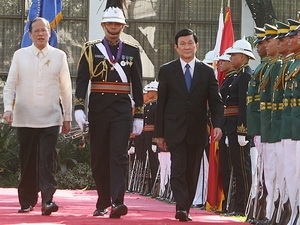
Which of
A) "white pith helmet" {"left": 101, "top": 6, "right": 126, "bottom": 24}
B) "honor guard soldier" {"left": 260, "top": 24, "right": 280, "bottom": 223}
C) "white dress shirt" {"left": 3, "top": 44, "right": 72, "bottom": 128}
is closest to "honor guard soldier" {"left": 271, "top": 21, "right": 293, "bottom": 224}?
"honor guard soldier" {"left": 260, "top": 24, "right": 280, "bottom": 223}

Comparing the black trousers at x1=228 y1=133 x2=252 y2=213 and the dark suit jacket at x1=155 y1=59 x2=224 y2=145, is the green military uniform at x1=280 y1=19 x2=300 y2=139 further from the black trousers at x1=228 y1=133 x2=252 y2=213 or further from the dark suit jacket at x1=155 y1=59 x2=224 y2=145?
the black trousers at x1=228 y1=133 x2=252 y2=213

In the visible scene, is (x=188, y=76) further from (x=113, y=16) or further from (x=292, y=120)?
(x=292, y=120)

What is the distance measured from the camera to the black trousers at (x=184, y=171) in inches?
472

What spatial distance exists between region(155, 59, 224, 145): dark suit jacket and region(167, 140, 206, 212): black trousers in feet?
0.31

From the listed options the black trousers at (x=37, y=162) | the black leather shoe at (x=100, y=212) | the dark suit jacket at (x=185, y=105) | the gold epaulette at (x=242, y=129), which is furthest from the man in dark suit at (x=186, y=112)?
the gold epaulette at (x=242, y=129)

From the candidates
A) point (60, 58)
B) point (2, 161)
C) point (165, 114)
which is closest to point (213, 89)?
point (165, 114)

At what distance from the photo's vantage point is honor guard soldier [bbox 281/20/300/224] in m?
10.8

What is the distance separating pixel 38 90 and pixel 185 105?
5.36 feet

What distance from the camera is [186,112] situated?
12242 mm

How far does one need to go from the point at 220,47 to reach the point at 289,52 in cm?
589

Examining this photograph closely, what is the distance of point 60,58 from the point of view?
41.2 feet

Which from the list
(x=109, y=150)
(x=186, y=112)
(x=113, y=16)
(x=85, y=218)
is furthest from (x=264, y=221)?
(x=113, y=16)

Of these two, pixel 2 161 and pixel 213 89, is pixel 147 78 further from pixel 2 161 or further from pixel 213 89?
pixel 213 89

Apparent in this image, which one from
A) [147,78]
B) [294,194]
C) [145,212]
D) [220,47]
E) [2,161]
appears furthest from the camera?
[147,78]
